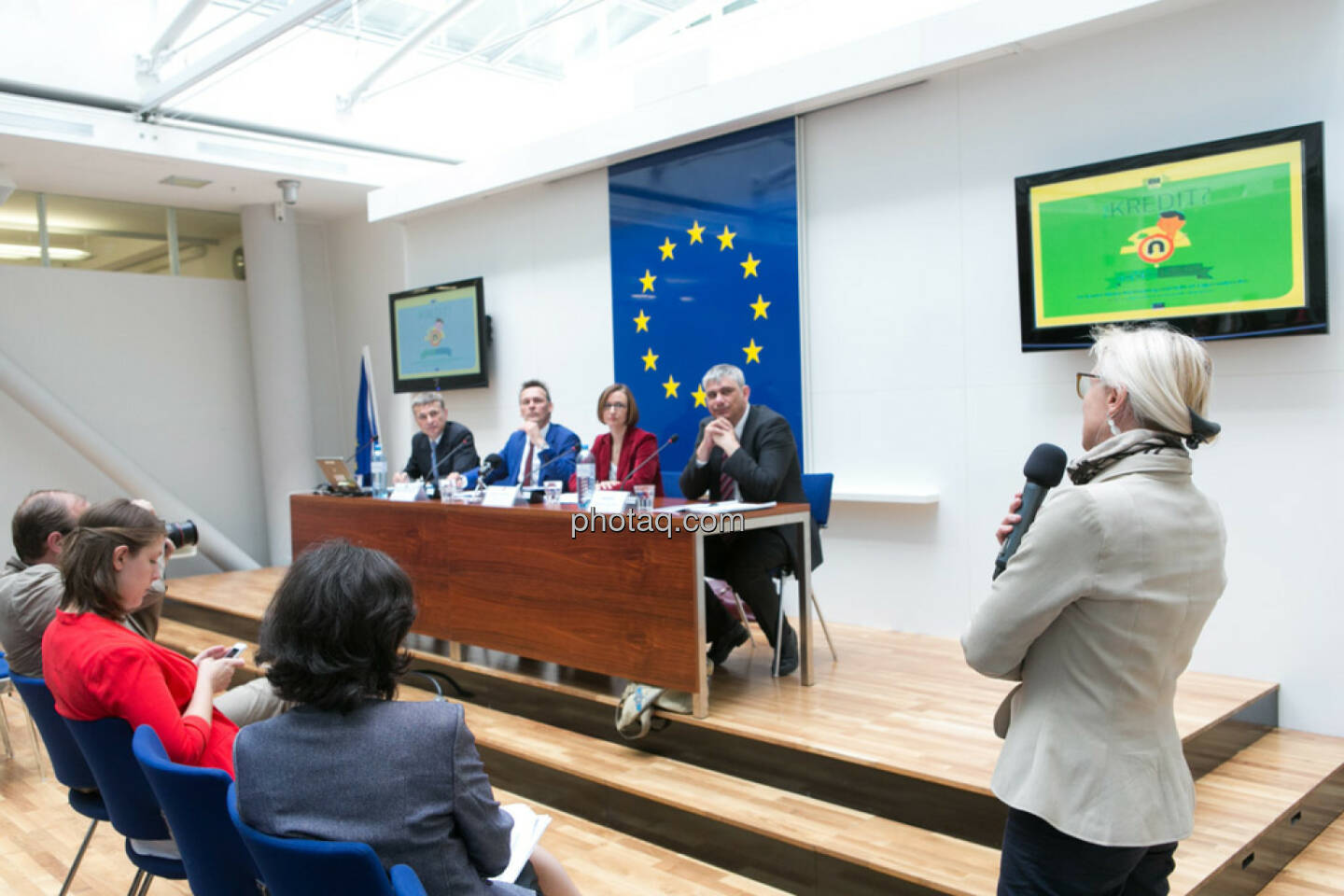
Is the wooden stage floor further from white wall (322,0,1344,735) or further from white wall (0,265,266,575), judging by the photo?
white wall (0,265,266,575)

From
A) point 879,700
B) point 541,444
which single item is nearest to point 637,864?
point 879,700

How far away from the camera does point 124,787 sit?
2027 mm

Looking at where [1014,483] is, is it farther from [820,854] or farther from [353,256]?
[353,256]

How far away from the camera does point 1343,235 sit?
130 inches

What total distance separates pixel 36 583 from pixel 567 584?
1.64 meters

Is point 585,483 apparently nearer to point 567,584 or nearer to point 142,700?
point 567,584

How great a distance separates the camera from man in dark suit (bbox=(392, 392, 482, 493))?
5060 millimetres

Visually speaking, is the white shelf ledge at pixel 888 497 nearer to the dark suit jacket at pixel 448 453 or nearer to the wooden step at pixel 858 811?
the wooden step at pixel 858 811

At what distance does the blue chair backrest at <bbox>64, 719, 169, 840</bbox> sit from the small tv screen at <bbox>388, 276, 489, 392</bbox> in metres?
4.80

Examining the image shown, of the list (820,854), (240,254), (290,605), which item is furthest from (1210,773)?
(240,254)

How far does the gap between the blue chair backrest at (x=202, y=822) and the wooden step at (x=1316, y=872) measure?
7.84 ft

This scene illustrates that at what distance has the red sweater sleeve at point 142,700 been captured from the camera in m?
1.92

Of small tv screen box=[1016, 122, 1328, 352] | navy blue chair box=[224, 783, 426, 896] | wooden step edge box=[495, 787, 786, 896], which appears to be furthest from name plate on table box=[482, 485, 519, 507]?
navy blue chair box=[224, 783, 426, 896]

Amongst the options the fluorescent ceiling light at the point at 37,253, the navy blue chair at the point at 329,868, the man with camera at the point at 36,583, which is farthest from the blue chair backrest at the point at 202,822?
the fluorescent ceiling light at the point at 37,253
